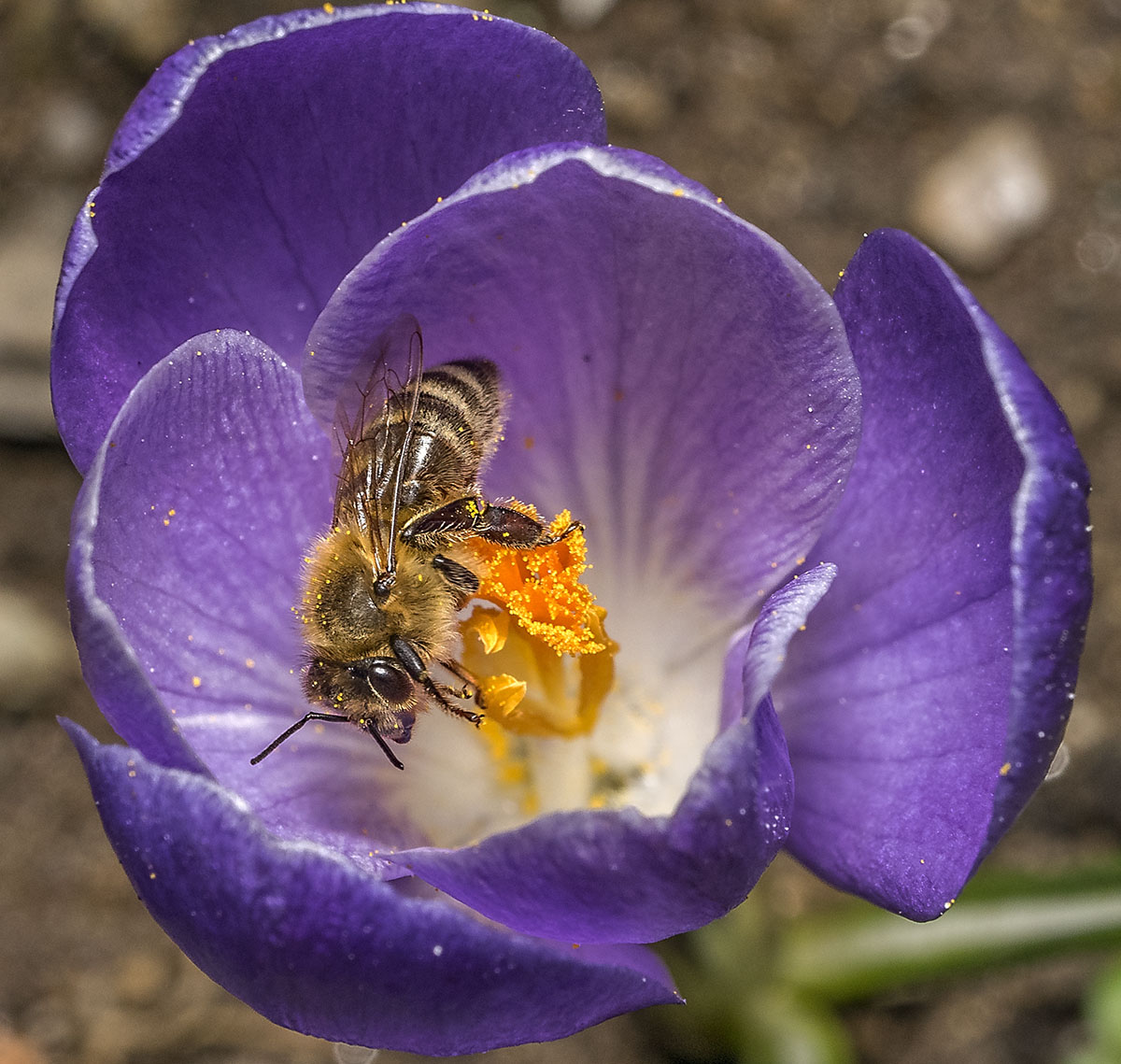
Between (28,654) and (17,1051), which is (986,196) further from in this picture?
(17,1051)

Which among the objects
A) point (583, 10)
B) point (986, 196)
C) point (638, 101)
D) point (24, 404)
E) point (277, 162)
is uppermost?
point (277, 162)

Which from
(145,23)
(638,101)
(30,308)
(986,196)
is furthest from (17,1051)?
(986,196)

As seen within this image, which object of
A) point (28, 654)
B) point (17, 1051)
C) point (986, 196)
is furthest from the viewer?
point (986, 196)

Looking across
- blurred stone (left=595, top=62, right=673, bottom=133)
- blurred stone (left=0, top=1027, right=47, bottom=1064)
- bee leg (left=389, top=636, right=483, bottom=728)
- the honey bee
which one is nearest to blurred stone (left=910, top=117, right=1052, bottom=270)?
blurred stone (left=595, top=62, right=673, bottom=133)

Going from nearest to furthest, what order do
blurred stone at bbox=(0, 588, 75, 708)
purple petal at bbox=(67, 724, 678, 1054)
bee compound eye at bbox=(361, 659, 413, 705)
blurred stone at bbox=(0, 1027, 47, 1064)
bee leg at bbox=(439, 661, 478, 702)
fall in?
purple petal at bbox=(67, 724, 678, 1054)
bee compound eye at bbox=(361, 659, 413, 705)
bee leg at bbox=(439, 661, 478, 702)
blurred stone at bbox=(0, 1027, 47, 1064)
blurred stone at bbox=(0, 588, 75, 708)

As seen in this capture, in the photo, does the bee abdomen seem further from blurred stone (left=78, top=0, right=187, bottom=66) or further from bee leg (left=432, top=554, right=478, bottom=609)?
blurred stone (left=78, top=0, right=187, bottom=66)

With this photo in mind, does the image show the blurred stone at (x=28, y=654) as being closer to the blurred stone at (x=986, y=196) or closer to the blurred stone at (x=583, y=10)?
the blurred stone at (x=583, y=10)
